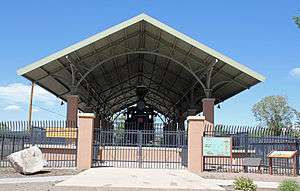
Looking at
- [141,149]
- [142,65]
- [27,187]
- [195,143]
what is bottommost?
[27,187]

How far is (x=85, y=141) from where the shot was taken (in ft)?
73.5

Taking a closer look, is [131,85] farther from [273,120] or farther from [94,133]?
[273,120]

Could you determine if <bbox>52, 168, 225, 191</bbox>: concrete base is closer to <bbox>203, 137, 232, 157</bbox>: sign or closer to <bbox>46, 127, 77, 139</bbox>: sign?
<bbox>203, 137, 232, 157</bbox>: sign

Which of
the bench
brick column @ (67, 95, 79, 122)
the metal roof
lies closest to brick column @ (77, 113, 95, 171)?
the metal roof

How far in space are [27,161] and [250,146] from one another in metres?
12.5

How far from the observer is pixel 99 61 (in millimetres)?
31547

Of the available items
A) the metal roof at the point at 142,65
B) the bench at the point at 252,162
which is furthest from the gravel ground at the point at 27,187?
the metal roof at the point at 142,65

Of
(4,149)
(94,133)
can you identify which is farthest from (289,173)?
(4,149)

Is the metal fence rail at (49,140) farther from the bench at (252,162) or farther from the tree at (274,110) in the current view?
the tree at (274,110)

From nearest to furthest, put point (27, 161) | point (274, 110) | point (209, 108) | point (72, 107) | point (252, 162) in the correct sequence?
point (27, 161) → point (252, 162) → point (72, 107) → point (209, 108) → point (274, 110)

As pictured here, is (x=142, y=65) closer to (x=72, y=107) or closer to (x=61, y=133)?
(x=72, y=107)

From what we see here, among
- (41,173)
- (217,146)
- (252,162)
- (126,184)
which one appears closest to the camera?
(126,184)

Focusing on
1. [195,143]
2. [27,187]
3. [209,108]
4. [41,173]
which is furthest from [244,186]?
[209,108]

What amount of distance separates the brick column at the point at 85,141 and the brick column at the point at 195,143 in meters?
4.94
